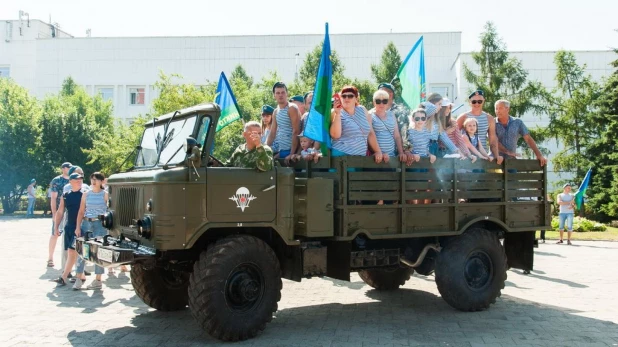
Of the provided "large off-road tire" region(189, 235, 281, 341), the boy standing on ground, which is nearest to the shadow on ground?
"large off-road tire" region(189, 235, 281, 341)

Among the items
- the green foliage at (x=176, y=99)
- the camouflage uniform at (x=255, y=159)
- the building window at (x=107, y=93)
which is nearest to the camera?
the camouflage uniform at (x=255, y=159)

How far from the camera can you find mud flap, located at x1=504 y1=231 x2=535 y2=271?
8.58 metres

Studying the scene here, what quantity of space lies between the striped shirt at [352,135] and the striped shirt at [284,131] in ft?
2.75

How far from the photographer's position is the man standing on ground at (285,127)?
776 cm

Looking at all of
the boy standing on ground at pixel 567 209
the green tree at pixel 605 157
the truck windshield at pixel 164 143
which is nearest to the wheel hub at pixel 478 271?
the truck windshield at pixel 164 143

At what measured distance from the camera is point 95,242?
21.7 ft

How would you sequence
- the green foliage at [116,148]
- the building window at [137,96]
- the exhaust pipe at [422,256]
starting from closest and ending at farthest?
the exhaust pipe at [422,256], the green foliage at [116,148], the building window at [137,96]

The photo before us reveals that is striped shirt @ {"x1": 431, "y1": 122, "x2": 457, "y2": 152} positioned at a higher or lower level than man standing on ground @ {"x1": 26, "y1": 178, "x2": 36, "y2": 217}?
higher

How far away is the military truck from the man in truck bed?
115mm

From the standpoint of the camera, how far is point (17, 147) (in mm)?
33281

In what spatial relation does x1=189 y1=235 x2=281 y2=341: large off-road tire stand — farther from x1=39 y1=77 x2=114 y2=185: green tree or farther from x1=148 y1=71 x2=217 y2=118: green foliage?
x1=39 y1=77 x2=114 y2=185: green tree

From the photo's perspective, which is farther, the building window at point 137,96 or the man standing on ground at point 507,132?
the building window at point 137,96

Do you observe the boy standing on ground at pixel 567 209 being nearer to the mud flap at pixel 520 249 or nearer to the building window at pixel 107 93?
the mud flap at pixel 520 249

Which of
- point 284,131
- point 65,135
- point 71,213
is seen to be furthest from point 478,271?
point 65,135
